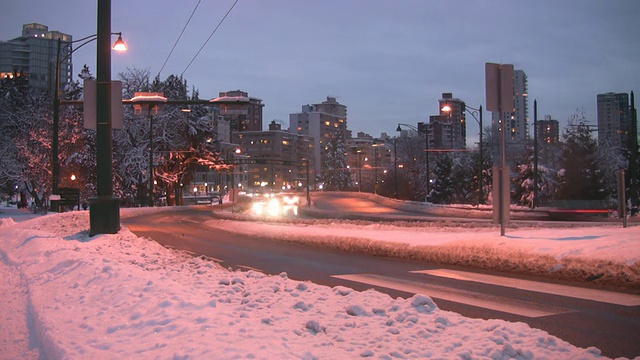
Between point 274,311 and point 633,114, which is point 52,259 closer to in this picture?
point 274,311

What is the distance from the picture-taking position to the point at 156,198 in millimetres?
70312

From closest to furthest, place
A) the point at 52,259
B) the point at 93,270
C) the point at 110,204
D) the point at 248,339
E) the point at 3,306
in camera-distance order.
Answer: the point at 248,339
the point at 3,306
the point at 93,270
the point at 52,259
the point at 110,204

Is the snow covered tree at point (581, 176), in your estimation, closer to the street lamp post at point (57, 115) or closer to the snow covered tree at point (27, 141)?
the street lamp post at point (57, 115)

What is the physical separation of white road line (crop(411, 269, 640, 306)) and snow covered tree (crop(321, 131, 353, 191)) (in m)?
114

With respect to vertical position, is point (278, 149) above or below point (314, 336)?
above

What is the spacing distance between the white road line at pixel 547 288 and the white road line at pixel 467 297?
3.31ft

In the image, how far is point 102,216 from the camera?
17.4 meters

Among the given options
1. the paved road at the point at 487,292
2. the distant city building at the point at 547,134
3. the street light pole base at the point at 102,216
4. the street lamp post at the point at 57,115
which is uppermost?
the distant city building at the point at 547,134

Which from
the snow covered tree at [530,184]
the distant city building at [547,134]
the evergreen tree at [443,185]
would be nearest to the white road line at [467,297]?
the snow covered tree at [530,184]

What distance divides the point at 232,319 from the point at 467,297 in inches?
161

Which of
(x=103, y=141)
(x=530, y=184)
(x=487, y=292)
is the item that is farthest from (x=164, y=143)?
(x=487, y=292)

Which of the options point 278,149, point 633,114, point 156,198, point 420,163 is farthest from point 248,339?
point 278,149

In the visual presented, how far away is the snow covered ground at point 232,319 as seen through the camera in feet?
17.5

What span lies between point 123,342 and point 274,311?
5.93ft
